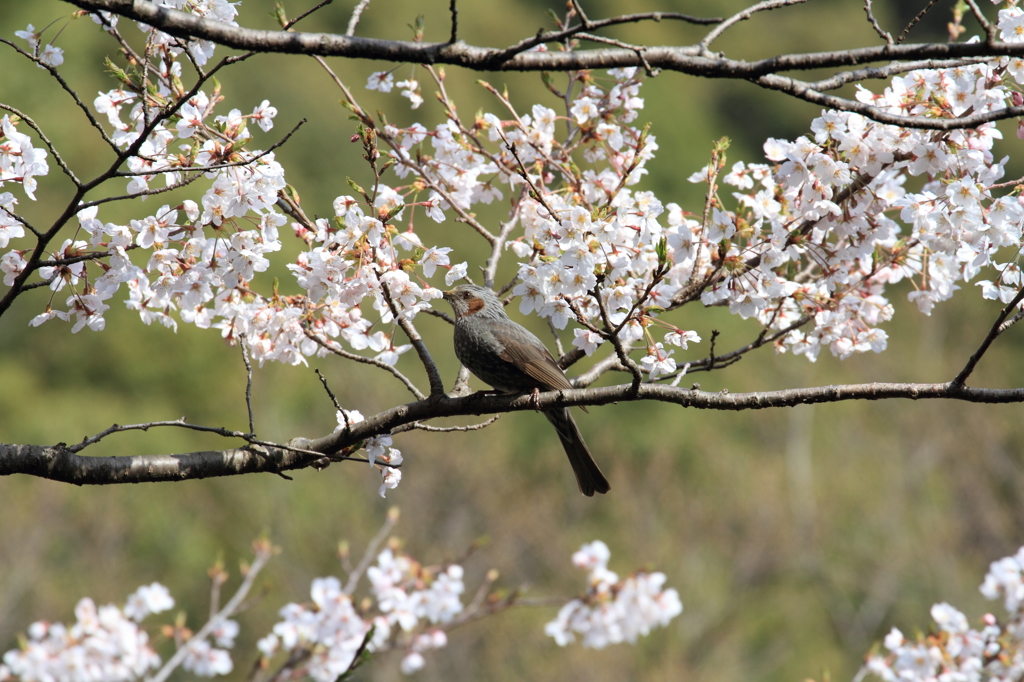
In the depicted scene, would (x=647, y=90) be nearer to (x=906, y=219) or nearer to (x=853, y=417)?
(x=853, y=417)

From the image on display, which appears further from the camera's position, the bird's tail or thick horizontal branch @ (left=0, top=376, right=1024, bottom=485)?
the bird's tail

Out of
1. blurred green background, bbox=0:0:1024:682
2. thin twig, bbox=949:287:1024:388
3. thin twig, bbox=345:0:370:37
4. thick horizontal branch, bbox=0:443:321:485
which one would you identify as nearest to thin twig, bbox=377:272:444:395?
thick horizontal branch, bbox=0:443:321:485

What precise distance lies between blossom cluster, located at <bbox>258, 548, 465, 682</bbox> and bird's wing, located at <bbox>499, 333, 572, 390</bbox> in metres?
1.54

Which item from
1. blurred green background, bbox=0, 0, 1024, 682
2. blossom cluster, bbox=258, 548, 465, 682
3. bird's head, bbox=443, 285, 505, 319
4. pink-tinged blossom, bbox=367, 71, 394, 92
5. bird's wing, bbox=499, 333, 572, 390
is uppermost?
blurred green background, bbox=0, 0, 1024, 682

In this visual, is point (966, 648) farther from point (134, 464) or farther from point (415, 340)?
point (134, 464)

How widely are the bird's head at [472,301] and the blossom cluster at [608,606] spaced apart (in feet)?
5.29

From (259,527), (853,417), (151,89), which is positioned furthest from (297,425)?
(151,89)

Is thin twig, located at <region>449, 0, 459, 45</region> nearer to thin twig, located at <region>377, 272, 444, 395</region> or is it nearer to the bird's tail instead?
thin twig, located at <region>377, 272, 444, 395</region>

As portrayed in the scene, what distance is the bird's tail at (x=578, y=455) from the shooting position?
3.17 m

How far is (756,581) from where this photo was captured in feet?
52.6

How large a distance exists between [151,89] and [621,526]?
52.0ft

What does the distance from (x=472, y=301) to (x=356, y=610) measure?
6.52ft

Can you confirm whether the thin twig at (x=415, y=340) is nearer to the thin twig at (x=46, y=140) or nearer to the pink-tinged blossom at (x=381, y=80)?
the thin twig at (x=46, y=140)

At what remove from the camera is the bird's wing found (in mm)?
3092
